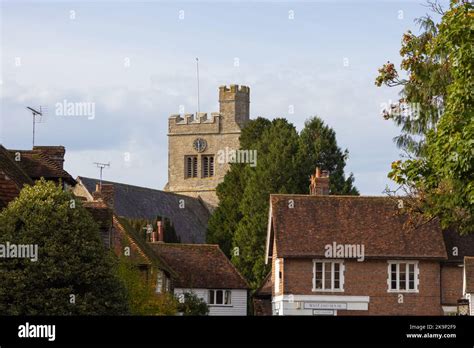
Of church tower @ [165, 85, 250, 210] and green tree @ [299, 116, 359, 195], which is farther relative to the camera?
church tower @ [165, 85, 250, 210]

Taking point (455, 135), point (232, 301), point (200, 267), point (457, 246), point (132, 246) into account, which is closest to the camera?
point (455, 135)

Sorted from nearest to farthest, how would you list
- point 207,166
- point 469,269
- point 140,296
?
point 140,296 < point 469,269 < point 207,166

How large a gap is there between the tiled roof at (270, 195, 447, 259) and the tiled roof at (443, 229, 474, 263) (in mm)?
780

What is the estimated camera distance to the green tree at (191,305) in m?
60.8

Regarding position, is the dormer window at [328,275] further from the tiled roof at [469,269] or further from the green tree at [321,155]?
the green tree at [321,155]

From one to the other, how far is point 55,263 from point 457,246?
36.0 metres

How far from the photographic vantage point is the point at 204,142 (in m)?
155

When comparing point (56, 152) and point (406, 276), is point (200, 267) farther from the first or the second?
point (56, 152)

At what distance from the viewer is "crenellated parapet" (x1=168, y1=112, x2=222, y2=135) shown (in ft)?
506

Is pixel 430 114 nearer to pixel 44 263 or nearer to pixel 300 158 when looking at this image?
pixel 44 263

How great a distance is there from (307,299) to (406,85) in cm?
2133

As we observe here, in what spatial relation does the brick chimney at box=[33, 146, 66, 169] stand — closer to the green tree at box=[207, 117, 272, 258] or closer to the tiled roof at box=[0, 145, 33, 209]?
the tiled roof at box=[0, 145, 33, 209]

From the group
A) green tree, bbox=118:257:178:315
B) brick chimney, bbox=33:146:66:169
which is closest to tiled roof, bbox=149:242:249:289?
green tree, bbox=118:257:178:315

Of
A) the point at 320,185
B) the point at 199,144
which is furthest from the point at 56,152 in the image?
the point at 199,144
